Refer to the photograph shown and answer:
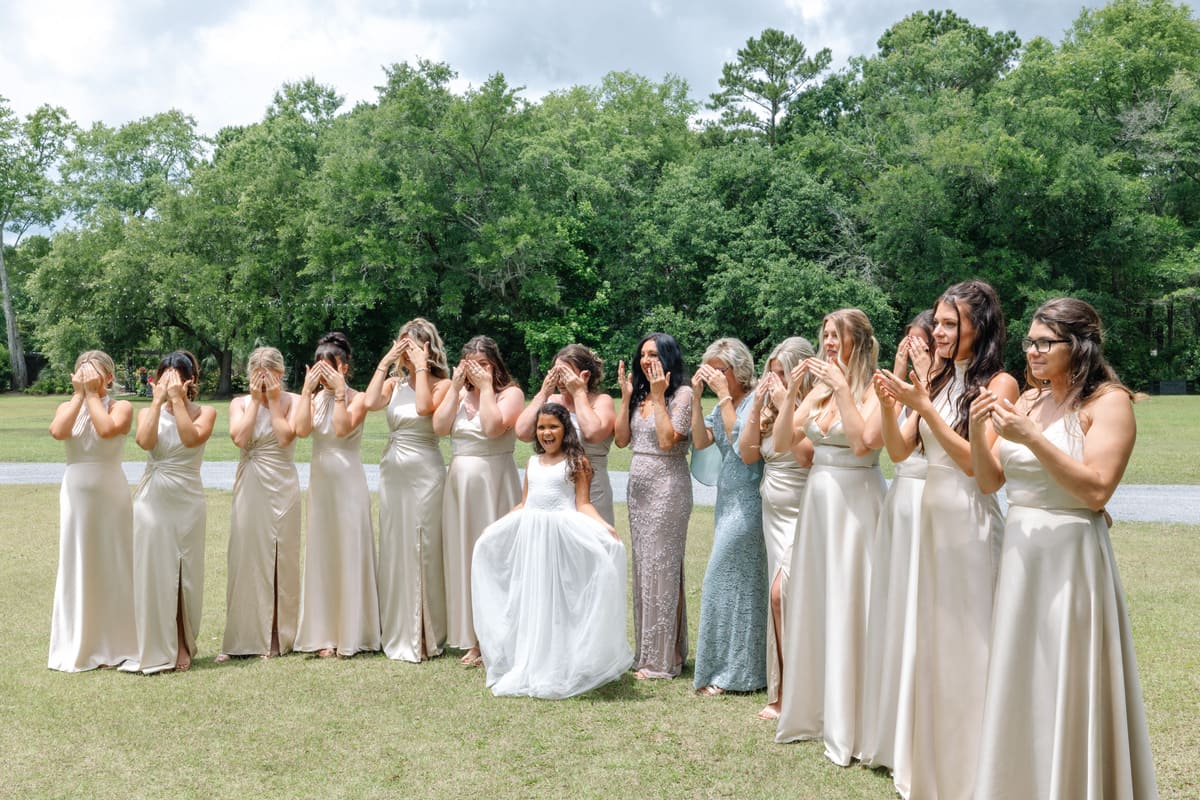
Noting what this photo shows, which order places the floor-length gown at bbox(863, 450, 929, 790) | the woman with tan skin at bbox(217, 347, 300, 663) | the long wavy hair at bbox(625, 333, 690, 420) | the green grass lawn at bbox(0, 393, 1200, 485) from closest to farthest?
the floor-length gown at bbox(863, 450, 929, 790), the long wavy hair at bbox(625, 333, 690, 420), the woman with tan skin at bbox(217, 347, 300, 663), the green grass lawn at bbox(0, 393, 1200, 485)

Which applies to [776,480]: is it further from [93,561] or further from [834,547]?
[93,561]

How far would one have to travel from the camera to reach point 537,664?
704 cm

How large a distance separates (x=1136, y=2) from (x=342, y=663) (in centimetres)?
6299

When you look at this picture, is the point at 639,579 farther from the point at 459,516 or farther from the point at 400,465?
the point at 400,465

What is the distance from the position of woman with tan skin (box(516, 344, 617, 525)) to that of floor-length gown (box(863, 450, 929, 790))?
248 cm

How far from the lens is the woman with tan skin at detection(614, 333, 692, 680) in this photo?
294 inches

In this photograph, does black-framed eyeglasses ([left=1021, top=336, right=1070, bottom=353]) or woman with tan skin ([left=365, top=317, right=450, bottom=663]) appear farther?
woman with tan skin ([left=365, top=317, right=450, bottom=663])

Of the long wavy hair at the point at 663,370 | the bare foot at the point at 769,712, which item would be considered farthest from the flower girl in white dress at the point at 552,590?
the bare foot at the point at 769,712

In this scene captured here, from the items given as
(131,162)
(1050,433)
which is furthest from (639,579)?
(131,162)

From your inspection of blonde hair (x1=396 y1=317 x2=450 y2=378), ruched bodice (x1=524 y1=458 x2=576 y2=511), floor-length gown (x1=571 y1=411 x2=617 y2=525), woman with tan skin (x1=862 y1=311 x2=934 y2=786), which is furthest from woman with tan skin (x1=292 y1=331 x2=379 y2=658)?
woman with tan skin (x1=862 y1=311 x2=934 y2=786)

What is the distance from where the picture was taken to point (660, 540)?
295 inches

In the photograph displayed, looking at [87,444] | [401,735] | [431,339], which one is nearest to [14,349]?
[87,444]

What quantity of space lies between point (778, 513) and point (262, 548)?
404 centimetres

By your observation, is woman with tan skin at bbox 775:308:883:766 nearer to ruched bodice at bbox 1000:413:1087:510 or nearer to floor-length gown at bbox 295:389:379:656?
ruched bodice at bbox 1000:413:1087:510
